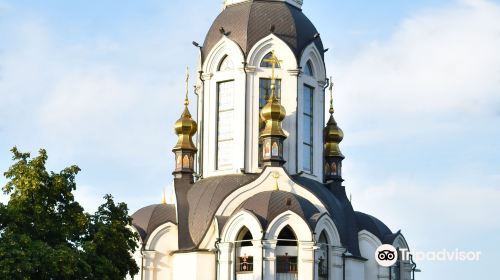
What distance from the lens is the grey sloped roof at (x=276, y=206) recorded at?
35.4m

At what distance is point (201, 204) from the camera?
124ft

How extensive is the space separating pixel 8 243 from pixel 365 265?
630 inches

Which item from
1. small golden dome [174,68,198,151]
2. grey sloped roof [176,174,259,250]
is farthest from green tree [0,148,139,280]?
small golden dome [174,68,198,151]

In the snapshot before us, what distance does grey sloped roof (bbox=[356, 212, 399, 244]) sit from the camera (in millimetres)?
39562

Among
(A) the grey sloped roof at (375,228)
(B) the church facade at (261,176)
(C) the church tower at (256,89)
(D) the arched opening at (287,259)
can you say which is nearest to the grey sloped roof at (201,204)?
(B) the church facade at (261,176)

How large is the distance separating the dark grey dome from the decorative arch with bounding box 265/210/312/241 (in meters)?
6.83

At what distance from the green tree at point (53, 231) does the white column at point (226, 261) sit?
7173 mm

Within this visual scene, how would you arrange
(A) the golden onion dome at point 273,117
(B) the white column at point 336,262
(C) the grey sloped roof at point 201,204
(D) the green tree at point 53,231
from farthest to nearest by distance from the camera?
(A) the golden onion dome at point 273,117 < (C) the grey sloped roof at point 201,204 < (B) the white column at point 336,262 < (D) the green tree at point 53,231

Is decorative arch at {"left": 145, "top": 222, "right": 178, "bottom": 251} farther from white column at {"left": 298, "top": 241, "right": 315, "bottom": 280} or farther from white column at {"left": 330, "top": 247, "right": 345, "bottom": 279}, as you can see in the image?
white column at {"left": 330, "top": 247, "right": 345, "bottom": 279}

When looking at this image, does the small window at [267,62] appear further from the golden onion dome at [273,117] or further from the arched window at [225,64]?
the golden onion dome at [273,117]

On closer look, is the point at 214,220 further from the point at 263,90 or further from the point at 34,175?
the point at 34,175

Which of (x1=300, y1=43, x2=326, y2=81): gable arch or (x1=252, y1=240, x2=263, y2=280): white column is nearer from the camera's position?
(x1=252, y1=240, x2=263, y2=280): white column

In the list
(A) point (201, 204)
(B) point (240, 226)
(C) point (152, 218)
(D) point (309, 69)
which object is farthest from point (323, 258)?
(D) point (309, 69)

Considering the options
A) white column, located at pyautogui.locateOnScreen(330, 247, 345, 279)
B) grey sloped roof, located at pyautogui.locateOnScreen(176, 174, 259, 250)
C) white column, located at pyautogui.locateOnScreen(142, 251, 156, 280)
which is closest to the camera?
white column, located at pyautogui.locateOnScreen(330, 247, 345, 279)
